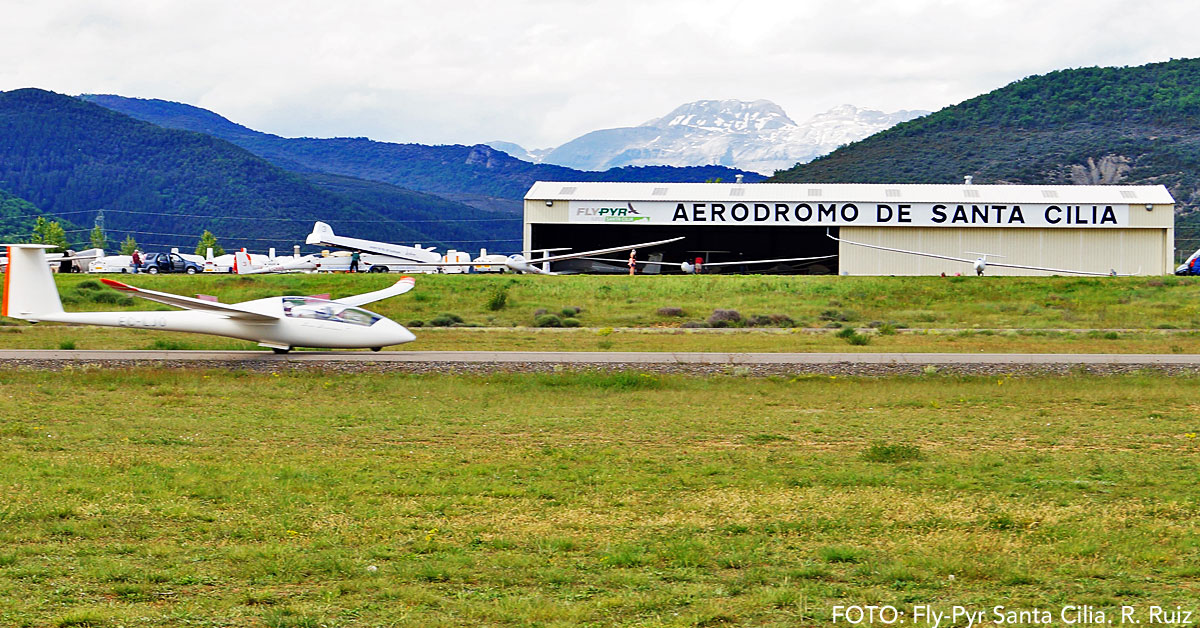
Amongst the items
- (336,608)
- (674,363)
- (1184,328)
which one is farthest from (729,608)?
(1184,328)

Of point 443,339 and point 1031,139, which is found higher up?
point 1031,139

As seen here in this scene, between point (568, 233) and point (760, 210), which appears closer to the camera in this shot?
point (760, 210)

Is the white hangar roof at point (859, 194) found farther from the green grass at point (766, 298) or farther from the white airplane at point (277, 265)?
the white airplane at point (277, 265)

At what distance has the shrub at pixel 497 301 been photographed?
42.2 m

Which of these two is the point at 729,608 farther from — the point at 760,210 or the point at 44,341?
the point at 760,210

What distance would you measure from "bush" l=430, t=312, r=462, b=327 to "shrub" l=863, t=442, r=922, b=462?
1032 inches

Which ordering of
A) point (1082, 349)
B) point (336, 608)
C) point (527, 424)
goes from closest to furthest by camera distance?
1. point (336, 608)
2. point (527, 424)
3. point (1082, 349)

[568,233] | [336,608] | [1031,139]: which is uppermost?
[1031,139]

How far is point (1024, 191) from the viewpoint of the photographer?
196ft

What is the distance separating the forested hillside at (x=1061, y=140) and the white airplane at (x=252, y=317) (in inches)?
3442

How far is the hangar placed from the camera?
56.8 meters

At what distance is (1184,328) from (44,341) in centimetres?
3541

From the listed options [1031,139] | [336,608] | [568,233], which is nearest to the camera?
[336,608]

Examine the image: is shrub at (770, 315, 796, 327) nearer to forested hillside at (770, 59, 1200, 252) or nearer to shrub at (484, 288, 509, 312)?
shrub at (484, 288, 509, 312)
